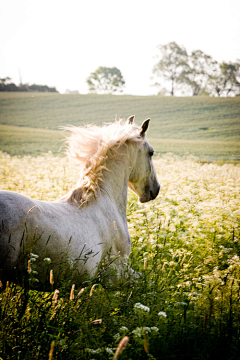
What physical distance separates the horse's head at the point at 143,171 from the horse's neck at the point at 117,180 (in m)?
0.21

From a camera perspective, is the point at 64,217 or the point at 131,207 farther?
the point at 131,207

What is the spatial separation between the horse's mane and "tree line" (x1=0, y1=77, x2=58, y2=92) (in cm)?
4440

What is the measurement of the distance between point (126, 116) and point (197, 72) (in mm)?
28513

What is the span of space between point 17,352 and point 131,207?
4.87m

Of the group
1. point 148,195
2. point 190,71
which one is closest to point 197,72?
point 190,71

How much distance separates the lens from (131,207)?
686cm

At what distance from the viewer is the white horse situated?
245cm

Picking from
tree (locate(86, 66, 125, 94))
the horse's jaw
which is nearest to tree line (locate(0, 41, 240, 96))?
tree (locate(86, 66, 125, 94))

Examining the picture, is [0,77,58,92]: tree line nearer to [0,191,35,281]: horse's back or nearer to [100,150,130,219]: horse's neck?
[100,150,130,219]: horse's neck

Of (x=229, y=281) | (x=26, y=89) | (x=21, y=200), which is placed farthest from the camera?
(x=26, y=89)

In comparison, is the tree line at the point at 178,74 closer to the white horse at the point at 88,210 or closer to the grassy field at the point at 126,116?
the grassy field at the point at 126,116

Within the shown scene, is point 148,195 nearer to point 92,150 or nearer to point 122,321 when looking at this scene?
point 92,150

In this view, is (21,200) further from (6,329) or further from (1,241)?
(6,329)

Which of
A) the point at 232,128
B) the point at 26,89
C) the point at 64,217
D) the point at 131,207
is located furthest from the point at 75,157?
the point at 26,89
